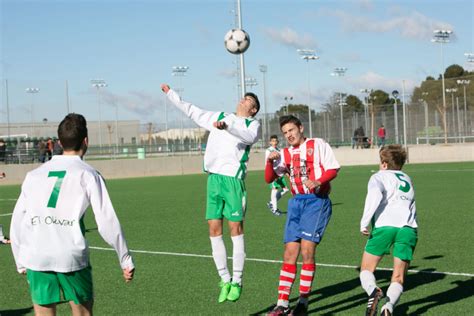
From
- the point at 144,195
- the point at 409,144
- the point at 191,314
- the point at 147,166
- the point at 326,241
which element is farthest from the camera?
the point at 409,144

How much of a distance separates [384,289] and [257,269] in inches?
80.5

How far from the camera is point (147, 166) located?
138 feet

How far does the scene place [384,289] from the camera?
8633mm

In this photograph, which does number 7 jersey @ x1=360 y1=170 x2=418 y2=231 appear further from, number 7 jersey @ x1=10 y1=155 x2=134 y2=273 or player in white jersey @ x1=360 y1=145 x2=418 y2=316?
number 7 jersey @ x1=10 y1=155 x2=134 y2=273

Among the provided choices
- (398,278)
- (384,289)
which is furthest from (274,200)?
(398,278)

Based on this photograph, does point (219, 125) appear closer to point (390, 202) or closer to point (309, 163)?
point (309, 163)

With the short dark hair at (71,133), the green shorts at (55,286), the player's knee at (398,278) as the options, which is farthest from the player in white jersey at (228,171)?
the green shorts at (55,286)

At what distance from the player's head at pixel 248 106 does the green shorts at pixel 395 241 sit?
2.02m

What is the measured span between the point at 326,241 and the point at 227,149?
4.94 m

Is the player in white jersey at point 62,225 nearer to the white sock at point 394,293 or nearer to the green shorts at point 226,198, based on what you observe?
the white sock at point 394,293


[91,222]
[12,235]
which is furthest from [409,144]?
[12,235]

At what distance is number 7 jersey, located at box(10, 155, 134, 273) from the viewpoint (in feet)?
16.2

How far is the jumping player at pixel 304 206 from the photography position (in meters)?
7.45

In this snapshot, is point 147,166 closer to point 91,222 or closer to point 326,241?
point 91,222
